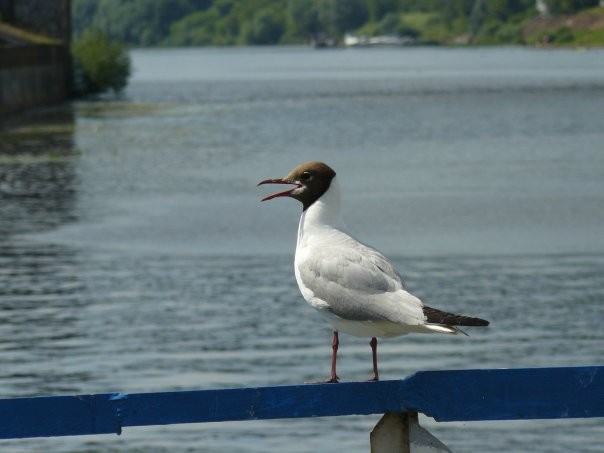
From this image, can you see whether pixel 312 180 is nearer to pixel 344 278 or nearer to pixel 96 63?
pixel 344 278

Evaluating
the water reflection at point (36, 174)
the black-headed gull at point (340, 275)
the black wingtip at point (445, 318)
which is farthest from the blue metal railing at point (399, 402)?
the water reflection at point (36, 174)

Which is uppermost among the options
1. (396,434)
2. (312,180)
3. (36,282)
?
(312,180)

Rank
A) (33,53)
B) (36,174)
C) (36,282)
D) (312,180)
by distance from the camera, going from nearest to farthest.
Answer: (312,180) → (36,282) → (36,174) → (33,53)

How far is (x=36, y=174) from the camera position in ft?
144

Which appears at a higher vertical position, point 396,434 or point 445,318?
point 445,318

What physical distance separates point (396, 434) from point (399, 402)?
97mm

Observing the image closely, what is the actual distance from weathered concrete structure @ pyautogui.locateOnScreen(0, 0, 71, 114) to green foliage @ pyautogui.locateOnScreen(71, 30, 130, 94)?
5.75ft

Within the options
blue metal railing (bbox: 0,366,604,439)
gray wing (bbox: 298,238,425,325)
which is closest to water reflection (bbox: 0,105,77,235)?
gray wing (bbox: 298,238,425,325)

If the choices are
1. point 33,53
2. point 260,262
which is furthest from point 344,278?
point 33,53

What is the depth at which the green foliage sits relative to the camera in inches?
3853

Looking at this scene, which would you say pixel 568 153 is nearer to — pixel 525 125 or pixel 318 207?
pixel 525 125

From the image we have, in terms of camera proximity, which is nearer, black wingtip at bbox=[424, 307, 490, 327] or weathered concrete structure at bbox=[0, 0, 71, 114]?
black wingtip at bbox=[424, 307, 490, 327]

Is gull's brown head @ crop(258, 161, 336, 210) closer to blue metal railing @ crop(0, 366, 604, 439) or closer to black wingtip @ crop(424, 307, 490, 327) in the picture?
black wingtip @ crop(424, 307, 490, 327)

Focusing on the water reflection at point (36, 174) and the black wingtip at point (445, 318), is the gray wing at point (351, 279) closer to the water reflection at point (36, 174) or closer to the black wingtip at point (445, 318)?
the black wingtip at point (445, 318)
